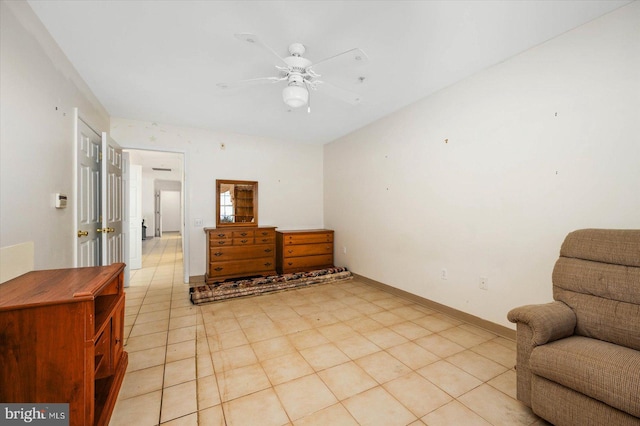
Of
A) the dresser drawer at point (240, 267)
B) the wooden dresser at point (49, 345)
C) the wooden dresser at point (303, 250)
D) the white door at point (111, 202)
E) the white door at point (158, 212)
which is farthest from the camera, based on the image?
the white door at point (158, 212)

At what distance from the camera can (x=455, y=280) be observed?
2.84 m

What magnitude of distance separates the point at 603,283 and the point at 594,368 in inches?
24.1

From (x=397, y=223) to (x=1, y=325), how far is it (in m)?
3.45

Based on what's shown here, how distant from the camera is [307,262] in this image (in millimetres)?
4668

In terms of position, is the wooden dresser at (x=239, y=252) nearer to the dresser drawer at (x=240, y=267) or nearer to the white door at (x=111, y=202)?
the dresser drawer at (x=240, y=267)

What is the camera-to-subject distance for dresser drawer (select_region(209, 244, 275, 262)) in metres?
4.02

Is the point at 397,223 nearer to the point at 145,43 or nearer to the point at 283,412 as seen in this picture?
the point at 283,412

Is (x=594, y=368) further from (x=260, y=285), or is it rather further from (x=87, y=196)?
(x=87, y=196)

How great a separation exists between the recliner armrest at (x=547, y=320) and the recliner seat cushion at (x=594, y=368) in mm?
42

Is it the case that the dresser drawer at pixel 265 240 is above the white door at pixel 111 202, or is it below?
below

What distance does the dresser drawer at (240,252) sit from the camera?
402cm

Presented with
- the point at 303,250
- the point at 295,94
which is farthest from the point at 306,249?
the point at 295,94

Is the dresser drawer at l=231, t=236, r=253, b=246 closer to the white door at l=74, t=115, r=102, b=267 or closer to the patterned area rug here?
the patterned area rug

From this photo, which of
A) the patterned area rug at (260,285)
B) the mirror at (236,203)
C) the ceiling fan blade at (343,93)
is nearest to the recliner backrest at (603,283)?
the ceiling fan blade at (343,93)
